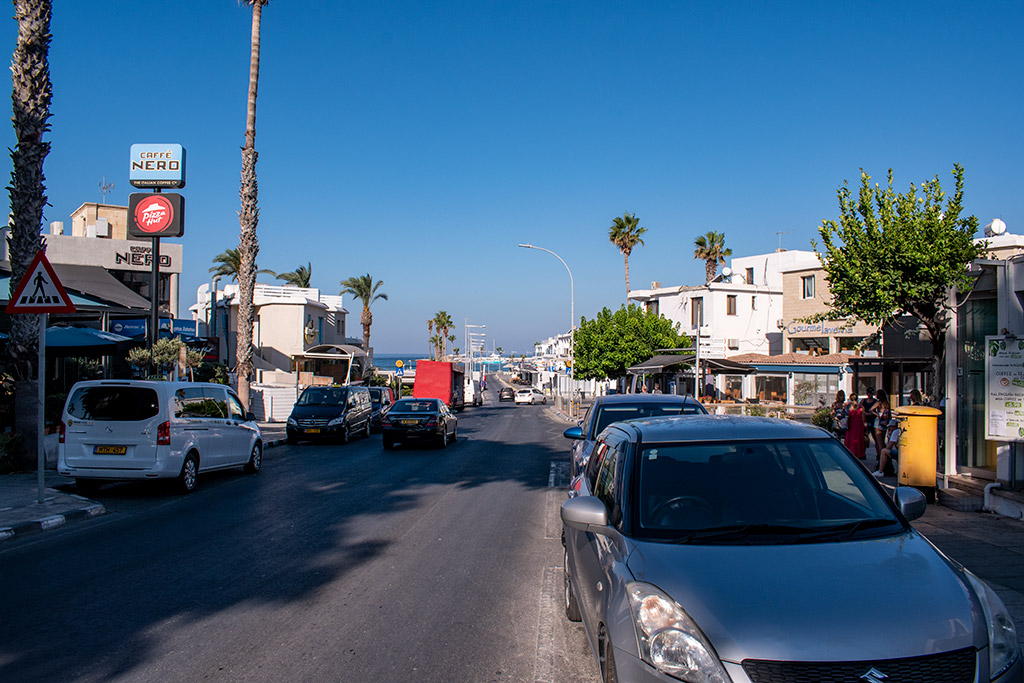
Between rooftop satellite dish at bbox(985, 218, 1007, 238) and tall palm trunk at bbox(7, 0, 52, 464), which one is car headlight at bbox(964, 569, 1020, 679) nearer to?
rooftop satellite dish at bbox(985, 218, 1007, 238)

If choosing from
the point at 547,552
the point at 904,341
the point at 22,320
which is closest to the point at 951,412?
the point at 547,552

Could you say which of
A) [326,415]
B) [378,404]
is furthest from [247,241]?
[378,404]

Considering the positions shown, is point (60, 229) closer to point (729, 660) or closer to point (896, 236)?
point (896, 236)

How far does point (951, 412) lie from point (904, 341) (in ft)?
29.3

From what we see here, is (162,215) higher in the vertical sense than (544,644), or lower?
higher

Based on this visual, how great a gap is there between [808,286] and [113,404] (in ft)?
141

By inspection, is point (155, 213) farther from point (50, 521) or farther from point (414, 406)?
point (50, 521)

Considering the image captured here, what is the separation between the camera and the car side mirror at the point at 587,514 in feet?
14.0

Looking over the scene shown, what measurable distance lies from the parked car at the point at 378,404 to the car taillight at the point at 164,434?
1709 centimetres

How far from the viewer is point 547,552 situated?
27.9 feet

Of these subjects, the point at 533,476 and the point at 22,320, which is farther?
the point at 533,476

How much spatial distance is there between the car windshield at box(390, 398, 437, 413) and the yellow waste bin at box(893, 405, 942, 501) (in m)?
14.2

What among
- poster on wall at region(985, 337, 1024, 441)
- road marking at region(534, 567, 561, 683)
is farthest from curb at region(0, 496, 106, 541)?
poster on wall at region(985, 337, 1024, 441)

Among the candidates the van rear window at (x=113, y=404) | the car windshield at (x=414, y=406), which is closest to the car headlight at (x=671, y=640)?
the van rear window at (x=113, y=404)
